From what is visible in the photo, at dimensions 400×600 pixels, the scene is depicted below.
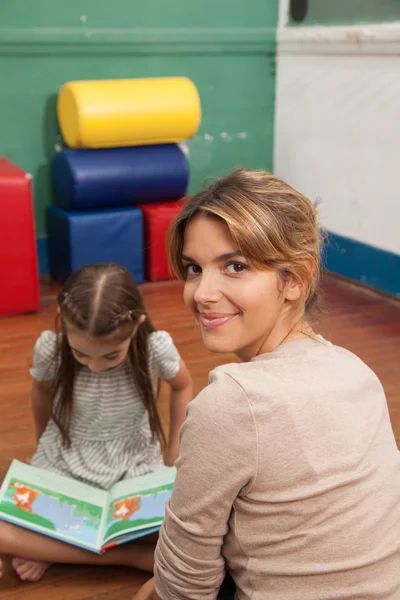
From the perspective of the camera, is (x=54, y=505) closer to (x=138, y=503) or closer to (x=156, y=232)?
(x=138, y=503)

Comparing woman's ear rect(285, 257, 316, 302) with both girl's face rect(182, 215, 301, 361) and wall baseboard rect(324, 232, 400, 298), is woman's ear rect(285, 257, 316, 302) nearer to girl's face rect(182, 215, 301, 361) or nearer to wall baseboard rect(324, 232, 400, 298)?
girl's face rect(182, 215, 301, 361)

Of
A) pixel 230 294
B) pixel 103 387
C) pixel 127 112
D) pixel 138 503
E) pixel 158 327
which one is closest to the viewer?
pixel 230 294

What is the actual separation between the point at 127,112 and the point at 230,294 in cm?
225

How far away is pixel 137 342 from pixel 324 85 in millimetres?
2262

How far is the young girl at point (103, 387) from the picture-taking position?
1410mm

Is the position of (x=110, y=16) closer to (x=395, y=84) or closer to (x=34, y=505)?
(x=395, y=84)

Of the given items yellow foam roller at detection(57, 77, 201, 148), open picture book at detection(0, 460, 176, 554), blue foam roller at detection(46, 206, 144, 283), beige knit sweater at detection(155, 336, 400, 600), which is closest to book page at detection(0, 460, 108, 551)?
open picture book at detection(0, 460, 176, 554)

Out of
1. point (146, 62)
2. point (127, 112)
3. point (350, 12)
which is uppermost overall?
point (350, 12)

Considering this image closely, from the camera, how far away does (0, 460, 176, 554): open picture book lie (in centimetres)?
131

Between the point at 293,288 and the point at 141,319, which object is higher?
the point at 293,288

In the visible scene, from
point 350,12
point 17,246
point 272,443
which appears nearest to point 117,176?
point 17,246

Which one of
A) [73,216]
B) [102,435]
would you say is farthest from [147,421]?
[73,216]

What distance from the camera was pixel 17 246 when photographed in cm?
274

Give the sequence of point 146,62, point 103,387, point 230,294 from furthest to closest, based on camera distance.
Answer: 1. point 146,62
2. point 103,387
3. point 230,294
